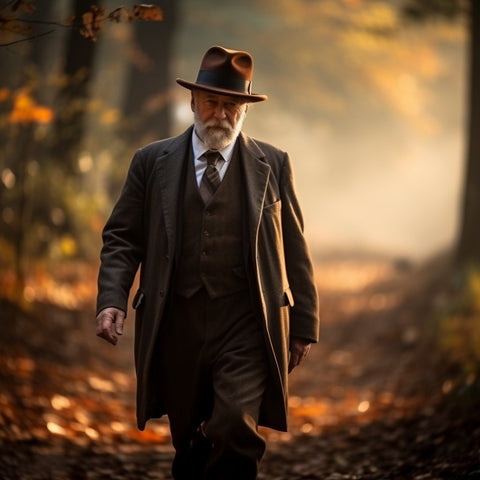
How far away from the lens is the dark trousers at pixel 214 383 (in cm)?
386

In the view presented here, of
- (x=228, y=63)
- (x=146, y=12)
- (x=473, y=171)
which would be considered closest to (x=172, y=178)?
(x=228, y=63)

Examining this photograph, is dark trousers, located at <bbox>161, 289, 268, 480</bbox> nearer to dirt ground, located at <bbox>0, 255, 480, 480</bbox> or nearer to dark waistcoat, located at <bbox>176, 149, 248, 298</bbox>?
dark waistcoat, located at <bbox>176, 149, 248, 298</bbox>

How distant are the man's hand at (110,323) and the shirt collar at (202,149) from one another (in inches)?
35.7

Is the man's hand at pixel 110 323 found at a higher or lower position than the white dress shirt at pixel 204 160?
lower

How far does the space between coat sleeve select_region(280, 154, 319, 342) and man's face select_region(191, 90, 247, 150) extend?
409mm

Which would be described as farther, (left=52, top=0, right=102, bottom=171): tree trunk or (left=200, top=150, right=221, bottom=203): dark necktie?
(left=52, top=0, right=102, bottom=171): tree trunk

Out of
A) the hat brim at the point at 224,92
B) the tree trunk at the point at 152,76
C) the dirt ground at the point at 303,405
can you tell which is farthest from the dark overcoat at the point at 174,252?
the tree trunk at the point at 152,76

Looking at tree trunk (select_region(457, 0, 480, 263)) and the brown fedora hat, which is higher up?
tree trunk (select_region(457, 0, 480, 263))

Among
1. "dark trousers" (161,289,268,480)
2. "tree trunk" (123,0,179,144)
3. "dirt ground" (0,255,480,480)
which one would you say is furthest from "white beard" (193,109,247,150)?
"tree trunk" (123,0,179,144)

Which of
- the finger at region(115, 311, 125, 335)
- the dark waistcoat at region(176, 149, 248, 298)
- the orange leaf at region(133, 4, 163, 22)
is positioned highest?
the orange leaf at region(133, 4, 163, 22)

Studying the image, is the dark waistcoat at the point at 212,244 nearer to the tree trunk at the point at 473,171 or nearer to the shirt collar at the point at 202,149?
the shirt collar at the point at 202,149

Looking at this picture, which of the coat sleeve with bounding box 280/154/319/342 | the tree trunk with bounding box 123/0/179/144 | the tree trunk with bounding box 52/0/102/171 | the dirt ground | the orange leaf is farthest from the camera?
the tree trunk with bounding box 123/0/179/144

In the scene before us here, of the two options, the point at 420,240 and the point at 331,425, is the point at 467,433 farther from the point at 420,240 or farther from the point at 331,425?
the point at 420,240

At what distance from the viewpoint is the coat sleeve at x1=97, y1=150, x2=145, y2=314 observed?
163 inches
